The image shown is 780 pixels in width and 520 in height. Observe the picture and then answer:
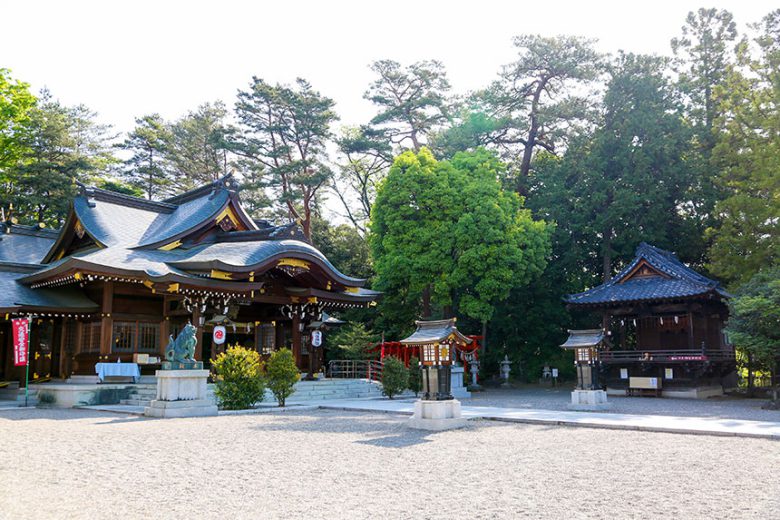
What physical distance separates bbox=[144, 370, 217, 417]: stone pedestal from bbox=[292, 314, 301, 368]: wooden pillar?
696 centimetres

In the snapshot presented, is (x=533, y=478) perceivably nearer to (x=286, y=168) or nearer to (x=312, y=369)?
(x=312, y=369)

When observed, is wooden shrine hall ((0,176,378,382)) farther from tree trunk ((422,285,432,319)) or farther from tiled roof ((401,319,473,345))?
tiled roof ((401,319,473,345))

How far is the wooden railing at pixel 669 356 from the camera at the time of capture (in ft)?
73.4

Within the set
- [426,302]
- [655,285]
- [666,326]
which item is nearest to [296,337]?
[426,302]

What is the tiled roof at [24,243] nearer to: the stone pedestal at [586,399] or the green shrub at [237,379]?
the green shrub at [237,379]

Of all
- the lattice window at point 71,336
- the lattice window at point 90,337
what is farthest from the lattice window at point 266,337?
the lattice window at point 71,336

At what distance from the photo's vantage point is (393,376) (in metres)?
20.7

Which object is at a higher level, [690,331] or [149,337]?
[690,331]

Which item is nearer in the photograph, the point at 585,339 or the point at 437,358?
the point at 437,358

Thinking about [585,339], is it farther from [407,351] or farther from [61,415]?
[61,415]

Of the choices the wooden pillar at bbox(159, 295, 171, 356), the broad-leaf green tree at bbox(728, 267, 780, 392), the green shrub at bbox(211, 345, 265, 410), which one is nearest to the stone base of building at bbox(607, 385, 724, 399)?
the broad-leaf green tree at bbox(728, 267, 780, 392)

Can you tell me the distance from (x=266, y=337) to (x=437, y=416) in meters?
13.1

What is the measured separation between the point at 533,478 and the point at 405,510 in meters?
2.23

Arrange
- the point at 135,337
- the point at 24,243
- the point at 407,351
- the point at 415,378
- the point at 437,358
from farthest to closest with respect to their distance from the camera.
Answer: the point at 407,351 < the point at 24,243 < the point at 415,378 < the point at 135,337 < the point at 437,358
